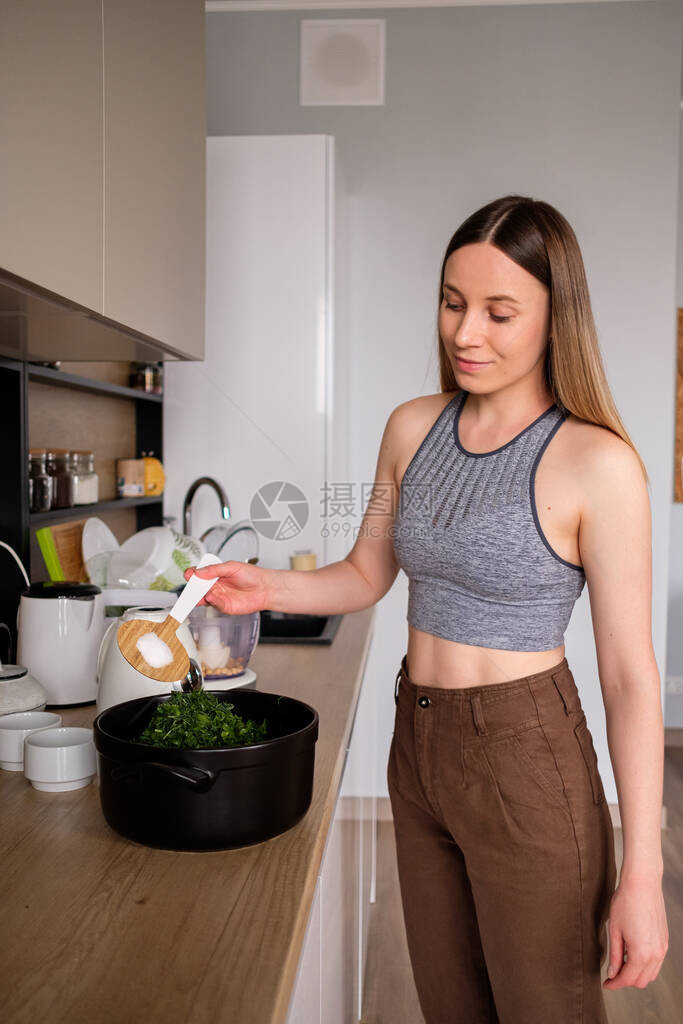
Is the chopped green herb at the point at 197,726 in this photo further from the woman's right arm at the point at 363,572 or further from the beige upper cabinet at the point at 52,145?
the beige upper cabinet at the point at 52,145

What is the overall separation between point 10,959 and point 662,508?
2.57m

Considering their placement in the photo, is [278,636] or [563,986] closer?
[563,986]

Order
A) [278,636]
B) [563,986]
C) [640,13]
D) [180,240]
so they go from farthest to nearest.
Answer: [640,13]
[278,636]
[180,240]
[563,986]

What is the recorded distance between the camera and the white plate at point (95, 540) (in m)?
1.95

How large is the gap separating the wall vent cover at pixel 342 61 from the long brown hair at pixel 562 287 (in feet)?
6.66

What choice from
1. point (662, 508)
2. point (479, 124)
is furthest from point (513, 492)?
point (479, 124)

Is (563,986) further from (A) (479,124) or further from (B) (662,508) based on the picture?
(A) (479,124)

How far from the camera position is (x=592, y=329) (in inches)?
42.1

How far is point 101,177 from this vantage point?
1126 mm

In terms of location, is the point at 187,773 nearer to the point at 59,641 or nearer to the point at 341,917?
the point at 59,641

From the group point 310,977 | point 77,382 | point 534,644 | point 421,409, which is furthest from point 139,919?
point 77,382

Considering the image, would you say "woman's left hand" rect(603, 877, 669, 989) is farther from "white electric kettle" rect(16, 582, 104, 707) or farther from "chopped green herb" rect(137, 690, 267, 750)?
"white electric kettle" rect(16, 582, 104, 707)

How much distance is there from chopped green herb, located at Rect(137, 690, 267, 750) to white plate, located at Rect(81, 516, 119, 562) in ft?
3.44

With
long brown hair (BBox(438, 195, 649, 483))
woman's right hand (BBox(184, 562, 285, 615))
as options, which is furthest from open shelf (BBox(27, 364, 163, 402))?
long brown hair (BBox(438, 195, 649, 483))
